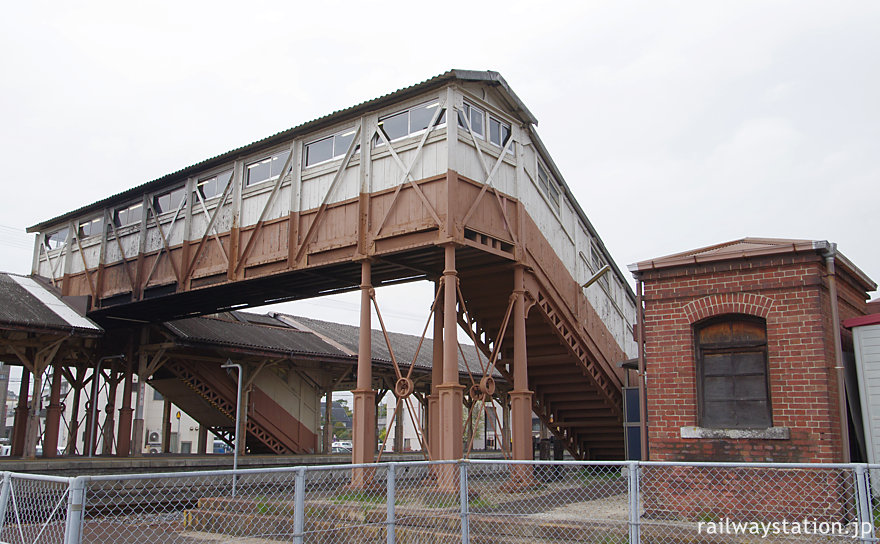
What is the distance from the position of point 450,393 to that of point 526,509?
251 cm

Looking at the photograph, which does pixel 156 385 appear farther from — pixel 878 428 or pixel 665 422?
pixel 878 428

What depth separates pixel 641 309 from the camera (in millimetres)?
10516

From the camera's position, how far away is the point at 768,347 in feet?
30.2

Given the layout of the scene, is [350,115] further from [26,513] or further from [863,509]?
[863,509]

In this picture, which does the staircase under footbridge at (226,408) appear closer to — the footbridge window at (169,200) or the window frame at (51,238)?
the window frame at (51,238)

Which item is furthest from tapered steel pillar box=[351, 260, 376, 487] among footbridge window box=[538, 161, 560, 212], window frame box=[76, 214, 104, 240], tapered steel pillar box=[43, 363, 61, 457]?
tapered steel pillar box=[43, 363, 61, 457]

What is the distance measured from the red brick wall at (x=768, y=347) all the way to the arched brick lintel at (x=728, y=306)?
12 mm

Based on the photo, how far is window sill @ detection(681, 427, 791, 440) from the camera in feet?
29.0

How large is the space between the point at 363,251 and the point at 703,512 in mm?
8037

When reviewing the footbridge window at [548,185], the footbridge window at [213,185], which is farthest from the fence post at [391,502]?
the footbridge window at [213,185]

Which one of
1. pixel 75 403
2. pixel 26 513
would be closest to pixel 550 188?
A: pixel 26 513

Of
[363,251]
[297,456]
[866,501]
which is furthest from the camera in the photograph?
[297,456]

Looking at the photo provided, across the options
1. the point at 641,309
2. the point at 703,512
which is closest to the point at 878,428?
the point at 703,512

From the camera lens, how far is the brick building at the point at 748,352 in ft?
29.0
